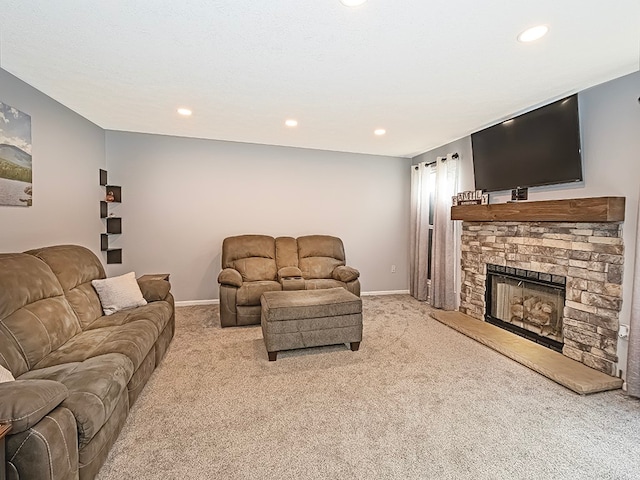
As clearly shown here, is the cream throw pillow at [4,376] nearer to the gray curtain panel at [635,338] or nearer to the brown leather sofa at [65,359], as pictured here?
the brown leather sofa at [65,359]

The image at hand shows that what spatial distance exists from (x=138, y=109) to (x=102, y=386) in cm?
288

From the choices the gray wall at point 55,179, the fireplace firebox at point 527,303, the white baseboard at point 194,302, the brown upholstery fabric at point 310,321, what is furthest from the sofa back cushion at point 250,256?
the fireplace firebox at point 527,303

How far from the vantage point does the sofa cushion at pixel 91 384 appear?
4.95ft

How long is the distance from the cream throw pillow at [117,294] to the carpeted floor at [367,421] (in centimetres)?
66

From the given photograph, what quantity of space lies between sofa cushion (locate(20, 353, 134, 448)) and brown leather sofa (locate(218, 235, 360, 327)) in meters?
1.87

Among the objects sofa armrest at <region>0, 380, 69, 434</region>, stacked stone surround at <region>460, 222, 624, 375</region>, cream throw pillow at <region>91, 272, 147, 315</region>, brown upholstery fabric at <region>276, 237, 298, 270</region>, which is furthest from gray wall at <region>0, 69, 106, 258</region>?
stacked stone surround at <region>460, 222, 624, 375</region>

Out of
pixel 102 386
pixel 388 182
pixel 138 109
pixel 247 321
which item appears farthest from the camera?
pixel 388 182

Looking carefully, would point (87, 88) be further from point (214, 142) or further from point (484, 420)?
point (484, 420)

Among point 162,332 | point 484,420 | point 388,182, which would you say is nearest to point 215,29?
point 162,332

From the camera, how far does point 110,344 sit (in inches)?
84.4

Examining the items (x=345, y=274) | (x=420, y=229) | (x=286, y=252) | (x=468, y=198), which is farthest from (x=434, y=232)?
(x=286, y=252)

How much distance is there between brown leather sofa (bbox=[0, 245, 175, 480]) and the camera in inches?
50.4

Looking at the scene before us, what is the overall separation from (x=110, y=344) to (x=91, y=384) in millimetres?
556

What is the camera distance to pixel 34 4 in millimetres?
1723
